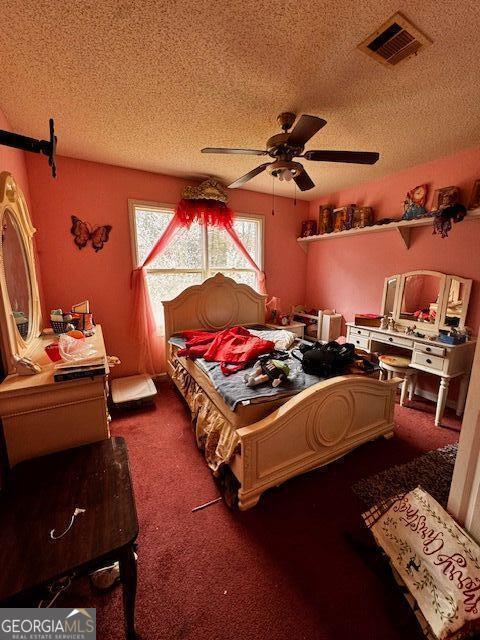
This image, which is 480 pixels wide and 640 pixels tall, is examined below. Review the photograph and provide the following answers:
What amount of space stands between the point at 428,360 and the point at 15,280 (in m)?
3.45

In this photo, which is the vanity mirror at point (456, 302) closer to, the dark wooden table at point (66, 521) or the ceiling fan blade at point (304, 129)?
the ceiling fan blade at point (304, 129)

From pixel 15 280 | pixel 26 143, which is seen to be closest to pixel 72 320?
pixel 15 280

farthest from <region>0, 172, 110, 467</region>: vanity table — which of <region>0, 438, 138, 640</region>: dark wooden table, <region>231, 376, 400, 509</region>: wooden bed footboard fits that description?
<region>231, 376, 400, 509</region>: wooden bed footboard

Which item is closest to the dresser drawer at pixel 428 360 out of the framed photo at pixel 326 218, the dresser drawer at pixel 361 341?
the dresser drawer at pixel 361 341

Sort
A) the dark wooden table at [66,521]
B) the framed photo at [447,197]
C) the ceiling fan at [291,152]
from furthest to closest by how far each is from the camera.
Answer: the framed photo at [447,197]
the ceiling fan at [291,152]
the dark wooden table at [66,521]

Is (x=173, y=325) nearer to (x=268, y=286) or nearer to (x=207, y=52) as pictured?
(x=268, y=286)

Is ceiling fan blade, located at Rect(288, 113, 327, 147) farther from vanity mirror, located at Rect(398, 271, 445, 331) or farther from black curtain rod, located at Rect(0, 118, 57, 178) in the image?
vanity mirror, located at Rect(398, 271, 445, 331)

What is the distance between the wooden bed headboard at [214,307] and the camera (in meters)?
3.21

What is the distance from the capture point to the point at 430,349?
8.11 feet

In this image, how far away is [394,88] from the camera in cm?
166

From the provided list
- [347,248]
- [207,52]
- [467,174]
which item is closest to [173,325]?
[207,52]

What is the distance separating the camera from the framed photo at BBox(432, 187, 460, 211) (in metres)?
2.52

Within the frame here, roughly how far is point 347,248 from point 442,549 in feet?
11.2

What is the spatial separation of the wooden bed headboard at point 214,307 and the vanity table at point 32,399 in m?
1.62
